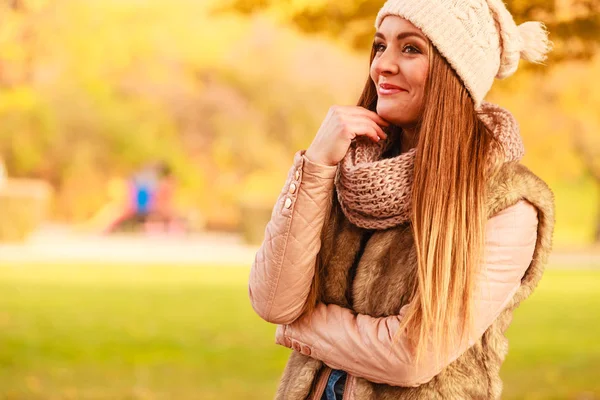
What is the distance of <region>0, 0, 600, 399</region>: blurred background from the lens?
704 cm

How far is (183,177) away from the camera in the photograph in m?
28.4

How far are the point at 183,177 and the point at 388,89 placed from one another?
2671cm

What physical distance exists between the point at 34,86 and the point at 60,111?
1.06 meters

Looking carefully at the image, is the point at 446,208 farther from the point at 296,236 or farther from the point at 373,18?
the point at 373,18

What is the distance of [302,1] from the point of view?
631 cm

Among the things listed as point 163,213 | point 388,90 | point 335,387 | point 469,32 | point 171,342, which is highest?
point 469,32

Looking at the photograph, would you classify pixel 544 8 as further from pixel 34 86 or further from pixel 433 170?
pixel 34 86

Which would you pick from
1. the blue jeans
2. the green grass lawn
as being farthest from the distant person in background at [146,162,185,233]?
the blue jeans

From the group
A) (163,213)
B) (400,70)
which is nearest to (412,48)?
(400,70)

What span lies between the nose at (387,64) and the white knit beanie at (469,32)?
0.09m

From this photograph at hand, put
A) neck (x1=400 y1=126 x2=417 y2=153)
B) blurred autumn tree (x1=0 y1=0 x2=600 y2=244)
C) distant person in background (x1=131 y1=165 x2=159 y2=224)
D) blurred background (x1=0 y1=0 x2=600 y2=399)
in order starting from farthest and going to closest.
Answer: blurred autumn tree (x1=0 y1=0 x2=600 y2=244)
distant person in background (x1=131 y1=165 x2=159 y2=224)
blurred background (x1=0 y1=0 x2=600 y2=399)
neck (x1=400 y1=126 x2=417 y2=153)

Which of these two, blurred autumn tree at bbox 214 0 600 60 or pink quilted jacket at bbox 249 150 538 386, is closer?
pink quilted jacket at bbox 249 150 538 386

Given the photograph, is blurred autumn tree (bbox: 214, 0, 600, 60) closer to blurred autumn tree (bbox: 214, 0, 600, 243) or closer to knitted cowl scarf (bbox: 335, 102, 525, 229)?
blurred autumn tree (bbox: 214, 0, 600, 243)

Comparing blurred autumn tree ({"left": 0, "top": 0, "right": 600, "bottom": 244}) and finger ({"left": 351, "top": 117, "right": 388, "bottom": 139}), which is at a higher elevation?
blurred autumn tree ({"left": 0, "top": 0, "right": 600, "bottom": 244})
